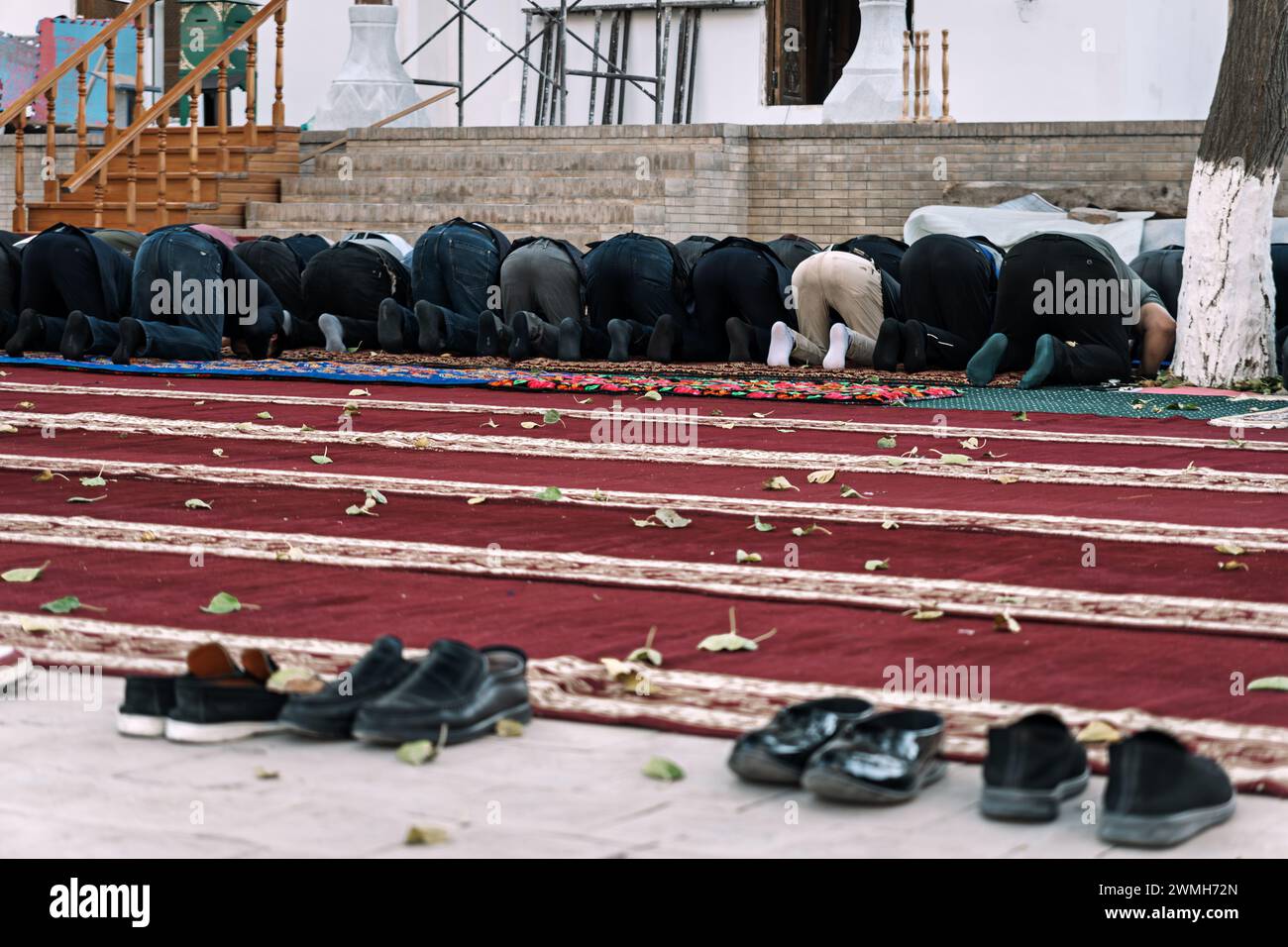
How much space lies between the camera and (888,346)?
9.16 m

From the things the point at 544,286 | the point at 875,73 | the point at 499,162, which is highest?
the point at 875,73

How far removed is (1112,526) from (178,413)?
159 inches

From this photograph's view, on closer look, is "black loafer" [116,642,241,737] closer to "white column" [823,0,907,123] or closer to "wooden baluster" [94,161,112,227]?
"wooden baluster" [94,161,112,227]

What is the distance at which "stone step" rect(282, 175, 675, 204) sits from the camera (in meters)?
12.9

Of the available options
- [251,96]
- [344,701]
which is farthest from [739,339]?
[344,701]

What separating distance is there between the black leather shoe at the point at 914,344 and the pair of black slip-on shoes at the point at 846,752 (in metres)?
6.65

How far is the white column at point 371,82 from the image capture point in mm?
15438

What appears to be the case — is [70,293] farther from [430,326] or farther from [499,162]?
[499,162]

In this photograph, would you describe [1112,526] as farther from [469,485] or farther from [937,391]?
[937,391]

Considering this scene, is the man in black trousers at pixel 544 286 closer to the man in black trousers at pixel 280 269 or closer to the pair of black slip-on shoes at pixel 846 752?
the man in black trousers at pixel 280 269

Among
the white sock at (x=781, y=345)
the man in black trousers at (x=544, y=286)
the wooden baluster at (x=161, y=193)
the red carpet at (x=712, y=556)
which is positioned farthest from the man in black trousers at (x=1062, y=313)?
the wooden baluster at (x=161, y=193)

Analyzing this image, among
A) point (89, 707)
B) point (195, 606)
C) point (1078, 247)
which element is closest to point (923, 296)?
point (1078, 247)

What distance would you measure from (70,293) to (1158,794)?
28.6ft
